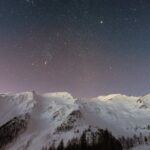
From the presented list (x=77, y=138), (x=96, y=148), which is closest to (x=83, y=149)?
(x=96, y=148)

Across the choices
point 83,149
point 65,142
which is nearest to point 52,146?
point 65,142

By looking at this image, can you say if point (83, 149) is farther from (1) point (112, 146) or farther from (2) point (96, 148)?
(1) point (112, 146)

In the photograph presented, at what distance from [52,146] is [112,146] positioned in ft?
150

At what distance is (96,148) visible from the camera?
7096 inches

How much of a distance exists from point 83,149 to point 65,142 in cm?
2518

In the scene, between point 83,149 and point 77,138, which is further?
point 77,138

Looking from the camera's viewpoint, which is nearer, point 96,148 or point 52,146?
point 96,148

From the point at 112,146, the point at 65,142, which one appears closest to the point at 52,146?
the point at 65,142

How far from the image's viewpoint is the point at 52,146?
653 ft

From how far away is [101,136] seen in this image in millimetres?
197500

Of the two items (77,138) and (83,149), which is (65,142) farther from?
(83,149)

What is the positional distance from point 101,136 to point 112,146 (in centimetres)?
1168

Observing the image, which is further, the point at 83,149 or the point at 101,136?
the point at 101,136

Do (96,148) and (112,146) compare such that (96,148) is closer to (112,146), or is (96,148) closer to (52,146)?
(112,146)
